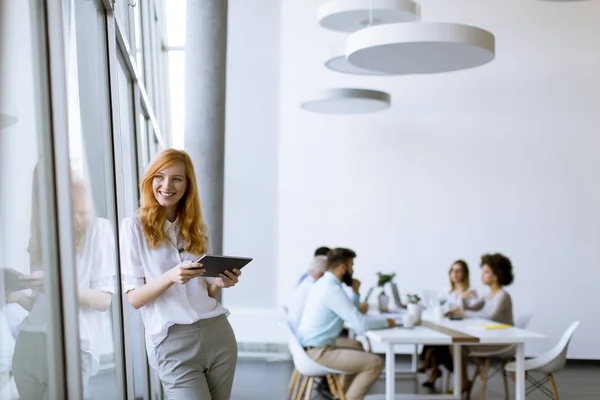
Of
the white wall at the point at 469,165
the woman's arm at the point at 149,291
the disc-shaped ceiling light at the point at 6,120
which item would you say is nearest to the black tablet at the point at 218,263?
the woman's arm at the point at 149,291

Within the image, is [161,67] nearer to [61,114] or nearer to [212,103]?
[212,103]

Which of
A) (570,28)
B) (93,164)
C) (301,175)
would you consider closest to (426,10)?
(570,28)

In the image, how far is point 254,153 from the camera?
36.6 ft

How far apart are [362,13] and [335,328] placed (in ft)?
10.3

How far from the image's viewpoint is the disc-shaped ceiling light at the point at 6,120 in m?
2.15

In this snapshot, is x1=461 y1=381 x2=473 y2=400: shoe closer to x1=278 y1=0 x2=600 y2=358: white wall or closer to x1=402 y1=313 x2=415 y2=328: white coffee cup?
x1=402 y1=313 x2=415 y2=328: white coffee cup

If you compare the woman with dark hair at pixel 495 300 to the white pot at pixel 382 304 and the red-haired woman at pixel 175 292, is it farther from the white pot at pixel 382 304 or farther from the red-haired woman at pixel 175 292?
the red-haired woman at pixel 175 292

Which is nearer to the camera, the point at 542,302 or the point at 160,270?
the point at 160,270

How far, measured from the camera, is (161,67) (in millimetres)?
10555

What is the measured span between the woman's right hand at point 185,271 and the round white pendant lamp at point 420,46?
3368 millimetres

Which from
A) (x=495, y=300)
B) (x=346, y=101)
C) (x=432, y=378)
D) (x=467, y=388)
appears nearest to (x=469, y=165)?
(x=346, y=101)

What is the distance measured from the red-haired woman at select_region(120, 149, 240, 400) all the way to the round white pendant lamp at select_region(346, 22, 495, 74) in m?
2.99

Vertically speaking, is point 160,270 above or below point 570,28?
below

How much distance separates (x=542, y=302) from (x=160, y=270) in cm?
817
